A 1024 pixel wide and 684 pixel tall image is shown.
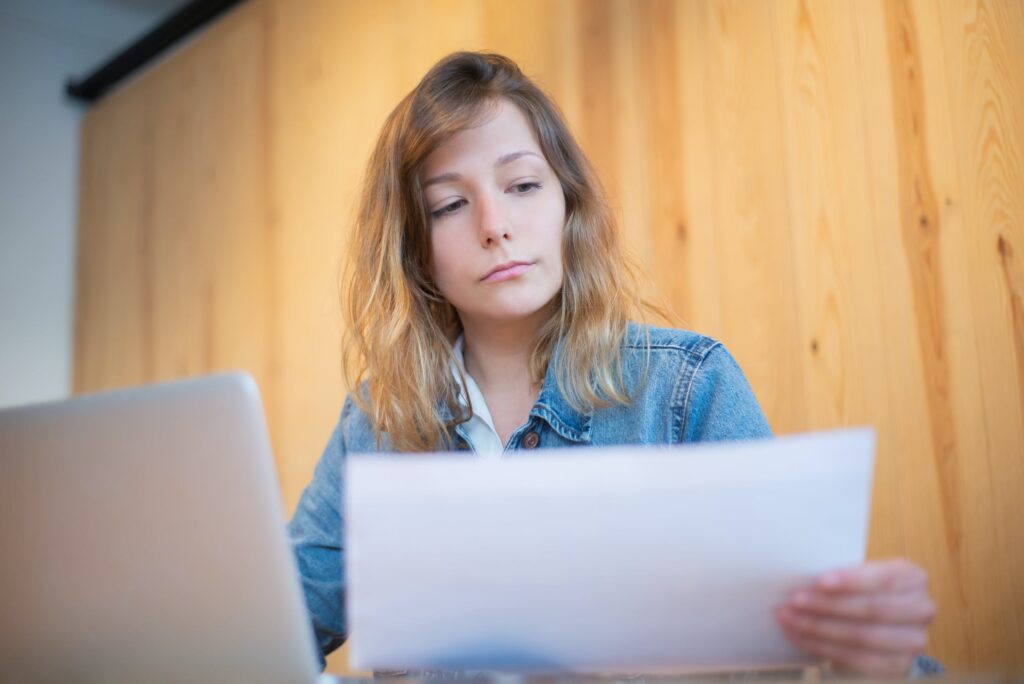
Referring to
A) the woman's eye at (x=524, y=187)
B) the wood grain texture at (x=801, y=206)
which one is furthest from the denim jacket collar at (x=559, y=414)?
the wood grain texture at (x=801, y=206)

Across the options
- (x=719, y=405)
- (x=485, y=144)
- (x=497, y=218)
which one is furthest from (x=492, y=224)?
(x=719, y=405)

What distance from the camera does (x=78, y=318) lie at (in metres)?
3.35

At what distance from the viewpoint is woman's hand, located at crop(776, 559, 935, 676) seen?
60cm

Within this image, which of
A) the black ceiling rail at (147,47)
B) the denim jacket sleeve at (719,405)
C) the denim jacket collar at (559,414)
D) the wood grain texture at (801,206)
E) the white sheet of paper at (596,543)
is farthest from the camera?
the black ceiling rail at (147,47)

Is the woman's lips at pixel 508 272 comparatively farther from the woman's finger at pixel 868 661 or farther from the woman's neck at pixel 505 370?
the woman's finger at pixel 868 661

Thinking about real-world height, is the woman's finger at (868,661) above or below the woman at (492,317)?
below

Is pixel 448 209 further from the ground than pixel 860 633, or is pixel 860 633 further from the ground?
pixel 448 209

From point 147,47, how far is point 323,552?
2.54 m

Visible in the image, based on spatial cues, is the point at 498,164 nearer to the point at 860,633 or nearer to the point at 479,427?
the point at 479,427

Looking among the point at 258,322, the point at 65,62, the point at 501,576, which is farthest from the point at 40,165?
the point at 501,576

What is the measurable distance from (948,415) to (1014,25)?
537mm

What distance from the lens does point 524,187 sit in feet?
3.99

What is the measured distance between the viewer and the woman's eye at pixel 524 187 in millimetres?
1206

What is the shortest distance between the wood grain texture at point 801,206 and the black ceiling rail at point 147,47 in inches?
18.7
